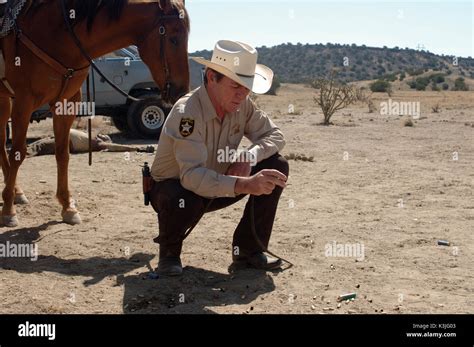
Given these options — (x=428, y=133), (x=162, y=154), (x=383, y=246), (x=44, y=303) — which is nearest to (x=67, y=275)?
(x=44, y=303)

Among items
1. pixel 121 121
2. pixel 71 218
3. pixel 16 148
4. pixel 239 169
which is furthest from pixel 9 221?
pixel 121 121

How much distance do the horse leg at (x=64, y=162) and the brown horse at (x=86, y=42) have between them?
42cm

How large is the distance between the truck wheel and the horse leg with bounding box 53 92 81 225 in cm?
609

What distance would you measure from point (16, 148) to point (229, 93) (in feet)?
7.96

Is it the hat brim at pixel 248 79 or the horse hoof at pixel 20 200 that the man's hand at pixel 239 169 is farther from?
the horse hoof at pixel 20 200

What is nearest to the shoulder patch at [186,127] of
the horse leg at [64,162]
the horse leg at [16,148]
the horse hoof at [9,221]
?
the horse leg at [16,148]

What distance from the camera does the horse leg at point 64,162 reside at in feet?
20.5

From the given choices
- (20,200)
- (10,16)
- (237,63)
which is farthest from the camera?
(20,200)

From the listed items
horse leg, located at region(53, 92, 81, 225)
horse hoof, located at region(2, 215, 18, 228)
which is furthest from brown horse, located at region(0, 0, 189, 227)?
horse hoof, located at region(2, 215, 18, 228)

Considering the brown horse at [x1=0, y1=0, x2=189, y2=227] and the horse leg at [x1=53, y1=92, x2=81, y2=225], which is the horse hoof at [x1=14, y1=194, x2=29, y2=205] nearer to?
the horse leg at [x1=53, y1=92, x2=81, y2=225]

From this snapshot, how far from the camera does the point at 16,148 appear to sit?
595cm

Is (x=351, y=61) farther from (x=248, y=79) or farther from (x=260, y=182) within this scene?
(x=260, y=182)

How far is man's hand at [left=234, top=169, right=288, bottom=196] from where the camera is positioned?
4.19 m
